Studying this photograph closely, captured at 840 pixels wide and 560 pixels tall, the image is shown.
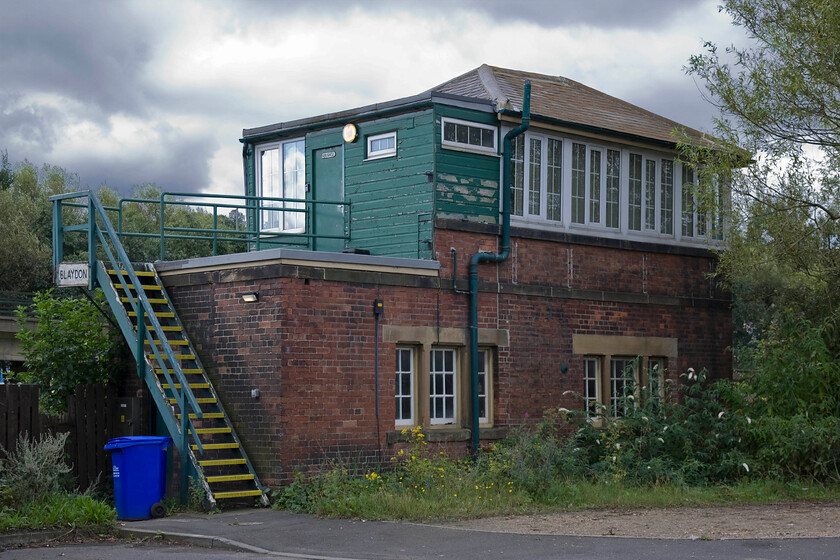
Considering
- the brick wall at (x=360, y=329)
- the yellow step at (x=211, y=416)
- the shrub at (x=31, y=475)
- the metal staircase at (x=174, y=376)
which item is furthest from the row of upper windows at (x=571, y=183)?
the shrub at (x=31, y=475)

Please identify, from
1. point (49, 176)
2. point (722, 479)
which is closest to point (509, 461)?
point (722, 479)

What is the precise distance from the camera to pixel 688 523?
12133mm

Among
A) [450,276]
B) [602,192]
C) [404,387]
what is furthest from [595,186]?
[404,387]

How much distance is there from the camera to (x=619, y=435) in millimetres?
16594

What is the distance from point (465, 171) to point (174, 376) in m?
5.49

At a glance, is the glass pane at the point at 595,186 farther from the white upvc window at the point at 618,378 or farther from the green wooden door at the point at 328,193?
the green wooden door at the point at 328,193

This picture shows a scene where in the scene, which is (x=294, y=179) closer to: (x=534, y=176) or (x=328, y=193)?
(x=328, y=193)

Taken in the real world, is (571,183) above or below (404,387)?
above

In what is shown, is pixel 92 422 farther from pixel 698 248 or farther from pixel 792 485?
pixel 698 248

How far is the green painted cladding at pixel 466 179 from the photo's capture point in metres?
16.6

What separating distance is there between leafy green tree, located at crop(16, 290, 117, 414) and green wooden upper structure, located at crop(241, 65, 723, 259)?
3.25 meters

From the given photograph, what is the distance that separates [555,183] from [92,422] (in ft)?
27.5

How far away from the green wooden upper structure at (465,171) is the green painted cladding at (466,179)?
2 cm

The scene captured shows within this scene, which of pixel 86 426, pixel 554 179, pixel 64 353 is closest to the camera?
pixel 86 426
